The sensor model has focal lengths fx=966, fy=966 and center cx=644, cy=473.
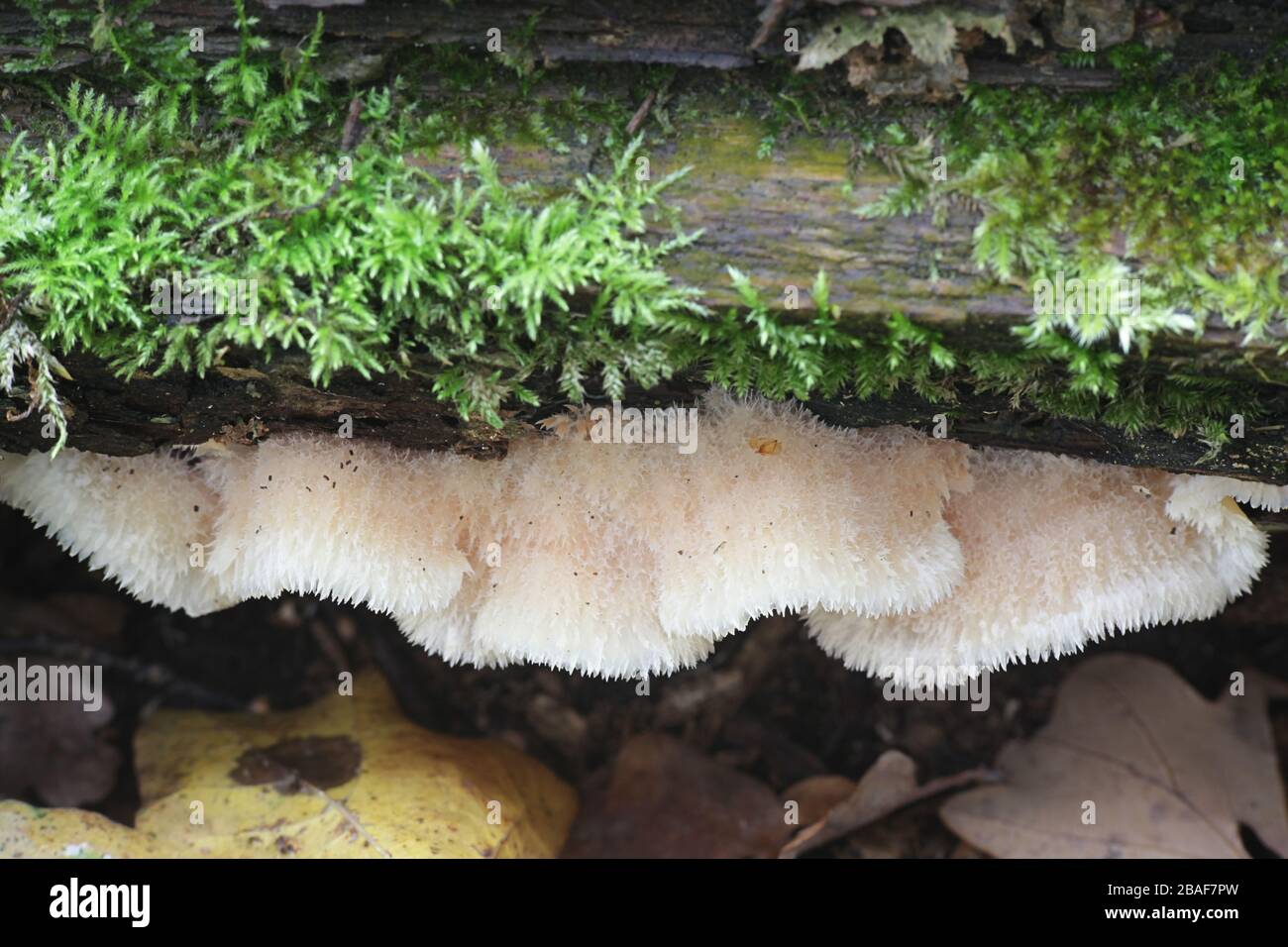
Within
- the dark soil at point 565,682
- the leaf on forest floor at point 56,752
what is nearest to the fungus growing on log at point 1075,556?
the dark soil at point 565,682

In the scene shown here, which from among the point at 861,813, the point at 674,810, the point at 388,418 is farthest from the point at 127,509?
the point at 861,813

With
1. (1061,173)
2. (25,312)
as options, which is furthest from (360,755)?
(1061,173)

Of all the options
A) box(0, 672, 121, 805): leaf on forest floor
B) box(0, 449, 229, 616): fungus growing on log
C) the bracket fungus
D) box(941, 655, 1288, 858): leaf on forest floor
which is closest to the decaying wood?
the bracket fungus

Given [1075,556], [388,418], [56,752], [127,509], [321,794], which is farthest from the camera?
[56,752]

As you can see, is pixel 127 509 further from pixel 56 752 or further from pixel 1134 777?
pixel 1134 777

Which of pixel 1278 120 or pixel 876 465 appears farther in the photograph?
pixel 876 465

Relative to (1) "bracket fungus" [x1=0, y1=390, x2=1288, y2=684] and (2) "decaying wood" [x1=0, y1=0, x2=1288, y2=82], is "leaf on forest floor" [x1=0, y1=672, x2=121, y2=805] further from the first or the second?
(2) "decaying wood" [x1=0, y1=0, x2=1288, y2=82]

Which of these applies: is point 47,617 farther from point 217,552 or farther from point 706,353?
point 706,353

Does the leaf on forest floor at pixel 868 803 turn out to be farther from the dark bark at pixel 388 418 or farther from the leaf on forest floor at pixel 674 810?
the dark bark at pixel 388 418
